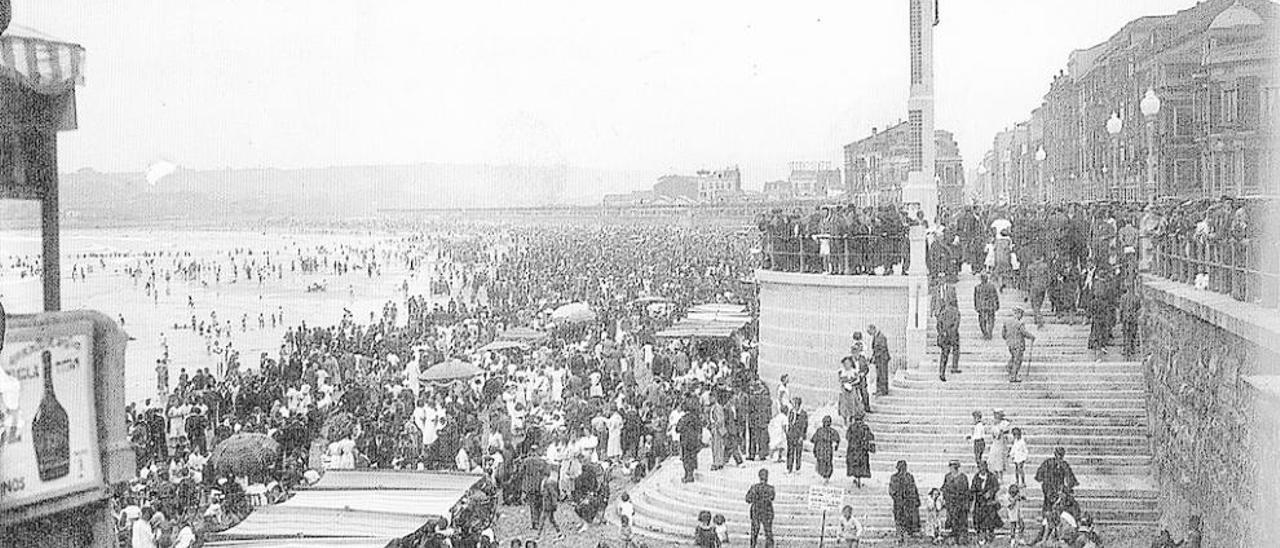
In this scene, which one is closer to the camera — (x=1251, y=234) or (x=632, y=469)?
(x=1251, y=234)

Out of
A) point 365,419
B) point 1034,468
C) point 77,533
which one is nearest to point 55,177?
point 77,533

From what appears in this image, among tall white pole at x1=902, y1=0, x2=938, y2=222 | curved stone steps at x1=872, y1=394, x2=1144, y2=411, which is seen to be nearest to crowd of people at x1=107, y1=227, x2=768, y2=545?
curved stone steps at x1=872, y1=394, x2=1144, y2=411

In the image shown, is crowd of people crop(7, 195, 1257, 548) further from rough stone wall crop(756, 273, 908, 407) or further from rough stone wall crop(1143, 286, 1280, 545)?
rough stone wall crop(1143, 286, 1280, 545)

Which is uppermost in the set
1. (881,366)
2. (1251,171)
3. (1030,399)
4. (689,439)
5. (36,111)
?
(1251,171)

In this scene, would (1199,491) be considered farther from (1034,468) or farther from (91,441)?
(91,441)

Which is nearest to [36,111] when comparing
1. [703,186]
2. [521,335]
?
[521,335]

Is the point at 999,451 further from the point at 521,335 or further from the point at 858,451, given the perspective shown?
the point at 521,335

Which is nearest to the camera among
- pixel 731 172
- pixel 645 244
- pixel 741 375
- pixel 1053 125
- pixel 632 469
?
pixel 632 469
